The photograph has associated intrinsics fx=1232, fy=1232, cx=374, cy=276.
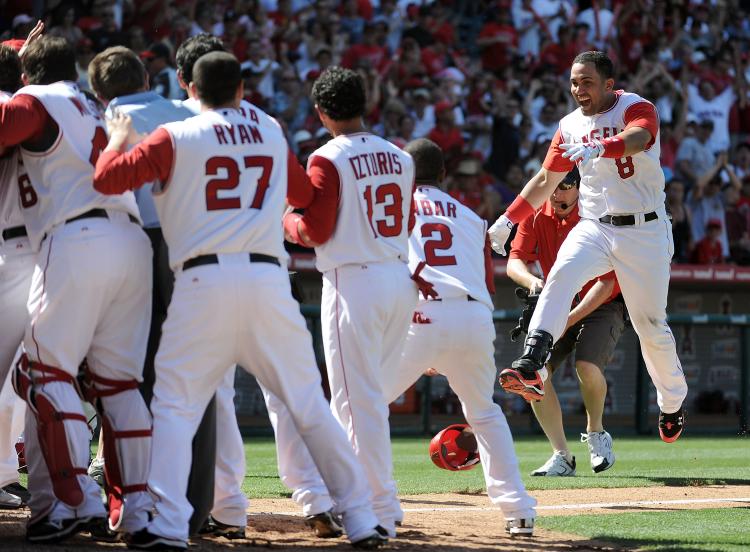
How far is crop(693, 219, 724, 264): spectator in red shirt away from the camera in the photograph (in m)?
15.6

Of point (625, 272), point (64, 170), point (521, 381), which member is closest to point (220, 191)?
point (64, 170)

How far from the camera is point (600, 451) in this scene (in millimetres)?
8664

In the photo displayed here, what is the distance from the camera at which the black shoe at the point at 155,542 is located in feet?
16.1

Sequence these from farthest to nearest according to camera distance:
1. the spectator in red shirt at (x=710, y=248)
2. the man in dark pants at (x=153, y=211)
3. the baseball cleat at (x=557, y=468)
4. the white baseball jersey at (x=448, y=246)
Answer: the spectator in red shirt at (x=710, y=248), the baseball cleat at (x=557, y=468), the white baseball jersey at (x=448, y=246), the man in dark pants at (x=153, y=211)

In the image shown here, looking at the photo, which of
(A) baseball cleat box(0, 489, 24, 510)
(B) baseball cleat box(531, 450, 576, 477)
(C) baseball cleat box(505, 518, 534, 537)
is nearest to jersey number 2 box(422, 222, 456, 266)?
(C) baseball cleat box(505, 518, 534, 537)

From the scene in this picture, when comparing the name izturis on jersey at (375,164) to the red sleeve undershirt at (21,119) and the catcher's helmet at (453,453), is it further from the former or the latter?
the catcher's helmet at (453,453)

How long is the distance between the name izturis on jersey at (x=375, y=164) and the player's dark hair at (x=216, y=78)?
683 mm

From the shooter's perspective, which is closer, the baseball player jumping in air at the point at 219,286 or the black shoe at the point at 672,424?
the baseball player jumping in air at the point at 219,286

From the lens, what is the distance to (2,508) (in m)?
6.59

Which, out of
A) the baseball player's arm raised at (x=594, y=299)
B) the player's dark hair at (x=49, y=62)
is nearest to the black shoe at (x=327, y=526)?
the player's dark hair at (x=49, y=62)

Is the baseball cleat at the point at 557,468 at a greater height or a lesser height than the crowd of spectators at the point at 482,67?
lesser

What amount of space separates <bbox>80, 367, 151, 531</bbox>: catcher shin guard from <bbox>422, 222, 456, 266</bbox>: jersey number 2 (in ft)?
5.54

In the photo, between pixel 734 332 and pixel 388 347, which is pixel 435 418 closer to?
pixel 734 332

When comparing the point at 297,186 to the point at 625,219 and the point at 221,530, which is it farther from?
the point at 625,219
